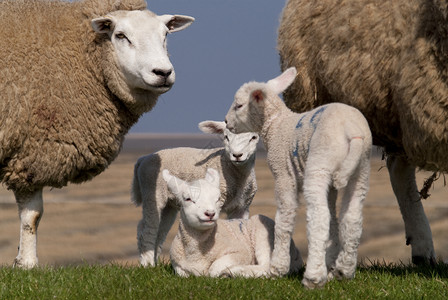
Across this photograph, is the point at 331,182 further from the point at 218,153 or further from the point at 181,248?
the point at 218,153

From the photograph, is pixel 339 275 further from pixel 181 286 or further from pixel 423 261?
pixel 423 261

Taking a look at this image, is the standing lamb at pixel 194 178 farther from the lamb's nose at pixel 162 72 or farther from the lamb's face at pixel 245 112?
the lamb's nose at pixel 162 72

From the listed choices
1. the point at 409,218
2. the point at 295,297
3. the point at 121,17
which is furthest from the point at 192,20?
the point at 295,297

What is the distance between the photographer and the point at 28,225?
6.94 m

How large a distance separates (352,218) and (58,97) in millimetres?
3016

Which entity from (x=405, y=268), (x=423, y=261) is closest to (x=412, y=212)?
(x=423, y=261)

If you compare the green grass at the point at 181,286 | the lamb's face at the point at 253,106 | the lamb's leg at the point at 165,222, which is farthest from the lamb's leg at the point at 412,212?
the lamb's leg at the point at 165,222

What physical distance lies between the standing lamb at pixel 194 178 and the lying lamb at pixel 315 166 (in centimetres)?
71

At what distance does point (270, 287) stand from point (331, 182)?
89 centimetres

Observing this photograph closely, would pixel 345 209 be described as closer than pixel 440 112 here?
Yes

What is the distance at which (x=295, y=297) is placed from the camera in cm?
512

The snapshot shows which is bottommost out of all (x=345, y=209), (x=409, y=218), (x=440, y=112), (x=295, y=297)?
(x=409, y=218)

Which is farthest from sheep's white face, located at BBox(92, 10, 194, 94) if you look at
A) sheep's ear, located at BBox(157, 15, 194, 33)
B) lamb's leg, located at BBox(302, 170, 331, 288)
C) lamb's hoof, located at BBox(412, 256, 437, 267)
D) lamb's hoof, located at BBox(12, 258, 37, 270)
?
lamb's hoof, located at BBox(412, 256, 437, 267)

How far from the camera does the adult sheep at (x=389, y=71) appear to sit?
5.88 metres
